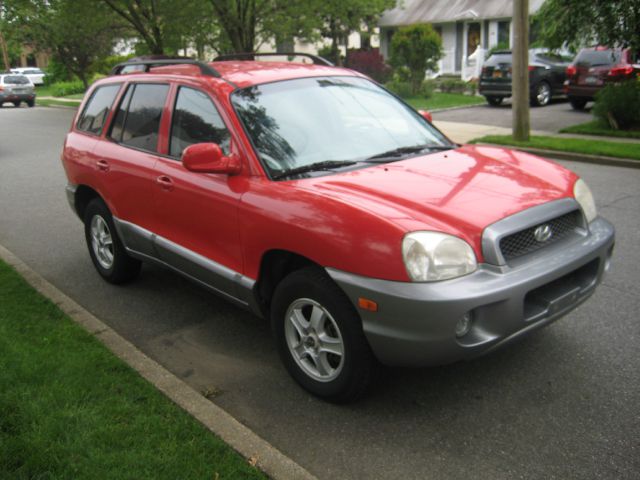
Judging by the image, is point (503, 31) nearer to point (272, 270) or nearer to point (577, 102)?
point (577, 102)

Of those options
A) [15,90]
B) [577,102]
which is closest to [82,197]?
[577,102]

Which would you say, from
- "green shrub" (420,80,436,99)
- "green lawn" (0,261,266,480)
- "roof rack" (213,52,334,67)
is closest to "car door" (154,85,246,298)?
"green lawn" (0,261,266,480)

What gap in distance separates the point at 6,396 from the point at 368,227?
2.18 meters

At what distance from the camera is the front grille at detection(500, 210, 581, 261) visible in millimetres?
3330

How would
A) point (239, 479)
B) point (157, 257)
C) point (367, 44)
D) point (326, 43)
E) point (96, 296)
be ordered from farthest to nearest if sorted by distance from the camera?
point (367, 44) < point (326, 43) < point (96, 296) < point (157, 257) < point (239, 479)

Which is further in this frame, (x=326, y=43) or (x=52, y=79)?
(x=52, y=79)

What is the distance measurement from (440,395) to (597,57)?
599 inches

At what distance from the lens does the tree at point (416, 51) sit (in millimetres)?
23141

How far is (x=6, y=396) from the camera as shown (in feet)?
11.8

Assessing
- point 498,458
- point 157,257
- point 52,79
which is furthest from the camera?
point 52,79

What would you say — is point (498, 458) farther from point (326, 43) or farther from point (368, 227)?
point (326, 43)

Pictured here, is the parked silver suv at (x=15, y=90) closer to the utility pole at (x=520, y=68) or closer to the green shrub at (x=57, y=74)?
the green shrub at (x=57, y=74)

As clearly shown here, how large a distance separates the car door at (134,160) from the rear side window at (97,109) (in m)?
0.22

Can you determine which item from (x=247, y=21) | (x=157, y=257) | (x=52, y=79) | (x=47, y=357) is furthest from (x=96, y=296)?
(x=52, y=79)
